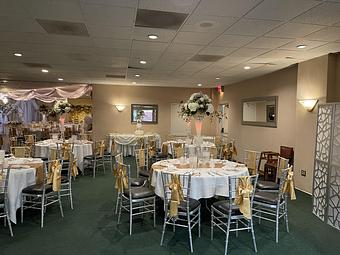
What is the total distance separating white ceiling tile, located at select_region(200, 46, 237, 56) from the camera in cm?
468

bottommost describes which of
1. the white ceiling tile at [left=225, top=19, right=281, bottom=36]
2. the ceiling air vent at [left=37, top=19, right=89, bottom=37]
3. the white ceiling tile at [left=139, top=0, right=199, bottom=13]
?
A: the white ceiling tile at [left=225, top=19, right=281, bottom=36]

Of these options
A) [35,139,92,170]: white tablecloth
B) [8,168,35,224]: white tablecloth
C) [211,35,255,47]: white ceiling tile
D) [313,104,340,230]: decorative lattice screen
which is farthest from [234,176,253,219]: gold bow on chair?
[35,139,92,170]: white tablecloth

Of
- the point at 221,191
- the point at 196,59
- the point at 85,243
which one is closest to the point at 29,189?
the point at 85,243

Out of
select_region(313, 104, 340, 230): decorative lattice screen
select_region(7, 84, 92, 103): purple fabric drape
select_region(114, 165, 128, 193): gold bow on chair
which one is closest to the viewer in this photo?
select_region(313, 104, 340, 230): decorative lattice screen

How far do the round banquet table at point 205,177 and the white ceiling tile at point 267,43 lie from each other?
2.00 meters

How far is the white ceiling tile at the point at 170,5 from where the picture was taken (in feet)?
9.30

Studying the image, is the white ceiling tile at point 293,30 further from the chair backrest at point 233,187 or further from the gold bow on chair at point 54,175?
the gold bow on chair at point 54,175

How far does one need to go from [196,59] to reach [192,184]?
9.84 feet

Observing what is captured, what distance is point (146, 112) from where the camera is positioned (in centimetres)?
1113

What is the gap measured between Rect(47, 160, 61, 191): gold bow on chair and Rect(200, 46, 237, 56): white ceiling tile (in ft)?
10.3

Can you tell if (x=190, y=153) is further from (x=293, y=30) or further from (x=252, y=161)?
(x=293, y=30)

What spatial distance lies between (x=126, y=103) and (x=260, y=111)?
5.40 meters

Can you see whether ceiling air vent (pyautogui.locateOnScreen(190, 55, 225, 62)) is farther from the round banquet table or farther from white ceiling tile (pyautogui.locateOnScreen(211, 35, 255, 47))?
the round banquet table

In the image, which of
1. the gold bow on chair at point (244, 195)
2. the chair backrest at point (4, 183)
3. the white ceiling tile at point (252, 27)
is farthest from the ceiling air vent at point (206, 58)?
the chair backrest at point (4, 183)
